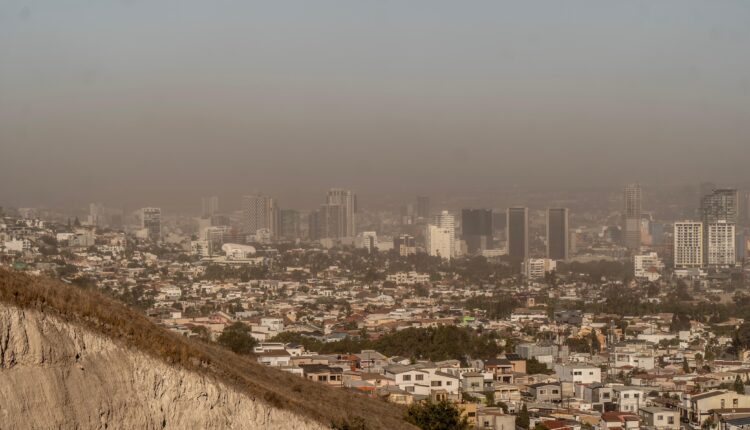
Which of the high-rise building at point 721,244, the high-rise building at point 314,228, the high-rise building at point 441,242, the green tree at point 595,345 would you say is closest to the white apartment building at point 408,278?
the high-rise building at point 441,242

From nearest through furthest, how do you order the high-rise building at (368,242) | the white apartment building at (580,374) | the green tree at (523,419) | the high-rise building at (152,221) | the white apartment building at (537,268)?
1. the green tree at (523,419)
2. the white apartment building at (580,374)
3. the white apartment building at (537,268)
4. the high-rise building at (152,221)
5. the high-rise building at (368,242)

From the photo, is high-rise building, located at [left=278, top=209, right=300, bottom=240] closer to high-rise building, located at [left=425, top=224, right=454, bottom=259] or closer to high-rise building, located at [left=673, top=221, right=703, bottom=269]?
high-rise building, located at [left=425, top=224, right=454, bottom=259]

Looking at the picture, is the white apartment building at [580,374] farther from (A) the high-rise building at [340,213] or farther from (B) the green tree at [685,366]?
(A) the high-rise building at [340,213]

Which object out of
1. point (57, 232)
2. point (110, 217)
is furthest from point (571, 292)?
point (110, 217)

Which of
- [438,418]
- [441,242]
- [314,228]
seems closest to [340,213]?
[314,228]

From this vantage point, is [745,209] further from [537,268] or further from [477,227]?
[537,268]

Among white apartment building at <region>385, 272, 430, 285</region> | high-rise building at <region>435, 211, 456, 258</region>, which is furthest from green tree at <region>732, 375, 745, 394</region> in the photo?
high-rise building at <region>435, 211, 456, 258</region>

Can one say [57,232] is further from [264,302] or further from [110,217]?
[110,217]

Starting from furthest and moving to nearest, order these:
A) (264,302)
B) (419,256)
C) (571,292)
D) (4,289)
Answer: (419,256), (571,292), (264,302), (4,289)
